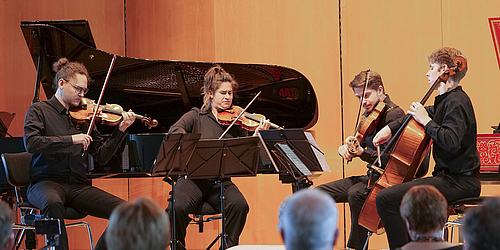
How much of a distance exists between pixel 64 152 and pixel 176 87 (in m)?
1.20

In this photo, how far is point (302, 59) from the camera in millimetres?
4988

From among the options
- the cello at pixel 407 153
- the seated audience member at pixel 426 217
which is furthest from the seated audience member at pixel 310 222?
the cello at pixel 407 153

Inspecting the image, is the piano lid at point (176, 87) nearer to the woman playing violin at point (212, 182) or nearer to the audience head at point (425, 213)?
the woman playing violin at point (212, 182)

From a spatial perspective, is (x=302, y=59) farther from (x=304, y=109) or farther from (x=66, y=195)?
(x=66, y=195)

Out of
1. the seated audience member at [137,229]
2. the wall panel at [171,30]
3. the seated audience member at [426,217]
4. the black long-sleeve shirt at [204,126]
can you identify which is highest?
the wall panel at [171,30]

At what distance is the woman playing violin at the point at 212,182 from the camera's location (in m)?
3.33

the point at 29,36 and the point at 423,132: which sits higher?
the point at 29,36

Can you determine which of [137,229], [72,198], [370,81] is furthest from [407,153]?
[137,229]

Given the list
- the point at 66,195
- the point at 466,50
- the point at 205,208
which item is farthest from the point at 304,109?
the point at 66,195

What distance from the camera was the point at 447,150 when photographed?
9.34 ft

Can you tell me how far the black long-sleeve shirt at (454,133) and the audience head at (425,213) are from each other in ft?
4.38

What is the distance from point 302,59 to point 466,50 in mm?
1529

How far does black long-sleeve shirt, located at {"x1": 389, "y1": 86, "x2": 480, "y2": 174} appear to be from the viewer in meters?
2.81

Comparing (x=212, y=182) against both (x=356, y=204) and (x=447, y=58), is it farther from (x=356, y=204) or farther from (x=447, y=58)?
(x=447, y=58)
